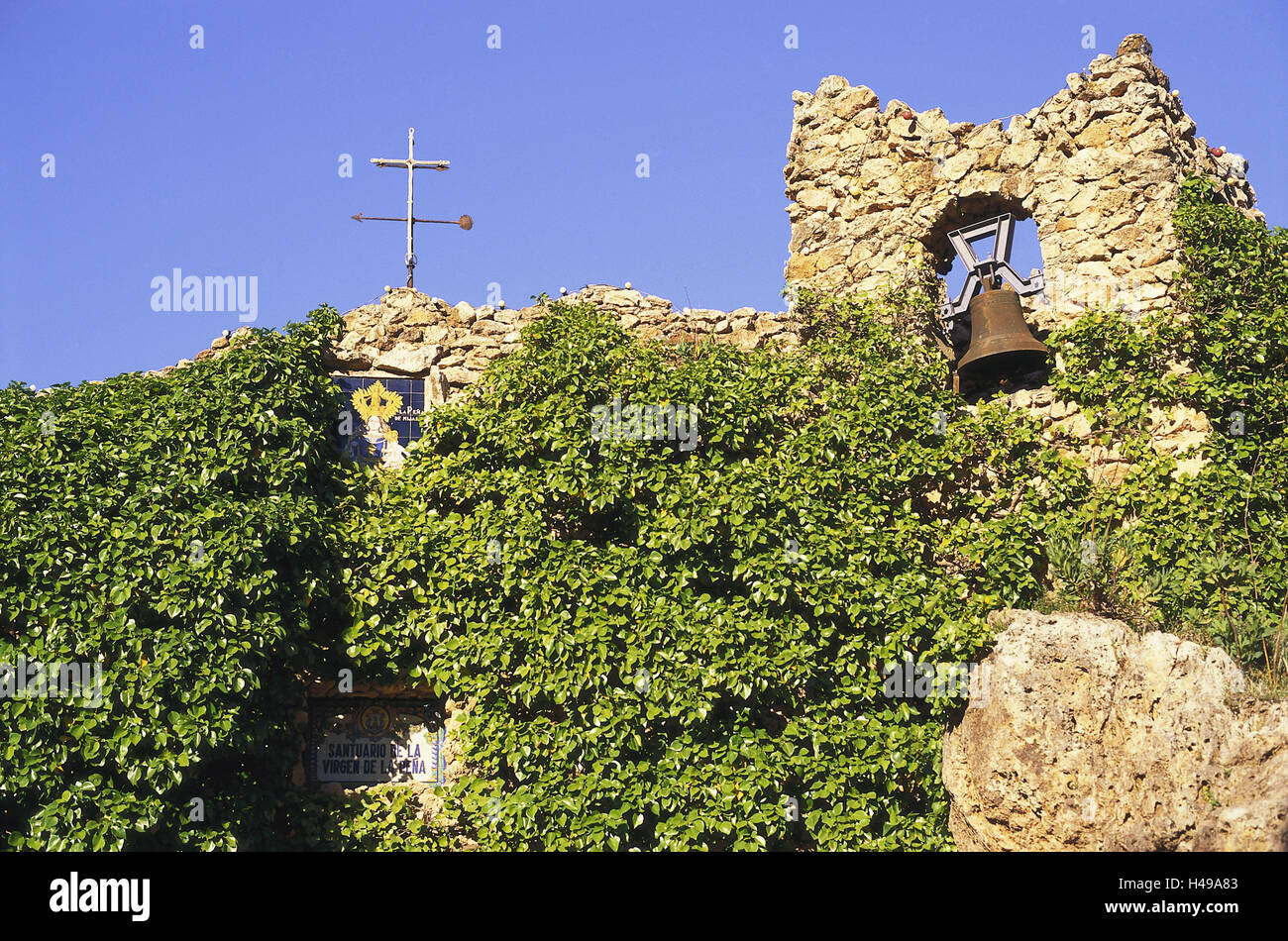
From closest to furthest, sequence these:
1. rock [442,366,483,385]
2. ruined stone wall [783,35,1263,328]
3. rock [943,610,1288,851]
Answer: rock [943,610,1288,851]
ruined stone wall [783,35,1263,328]
rock [442,366,483,385]

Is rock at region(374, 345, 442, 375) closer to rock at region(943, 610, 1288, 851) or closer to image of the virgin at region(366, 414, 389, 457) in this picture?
image of the virgin at region(366, 414, 389, 457)

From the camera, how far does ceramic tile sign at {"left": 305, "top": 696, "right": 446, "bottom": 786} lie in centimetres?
1057

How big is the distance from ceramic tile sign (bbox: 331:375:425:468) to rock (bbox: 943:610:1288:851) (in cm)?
568

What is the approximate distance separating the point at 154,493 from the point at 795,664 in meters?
5.41

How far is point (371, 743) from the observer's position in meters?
10.6

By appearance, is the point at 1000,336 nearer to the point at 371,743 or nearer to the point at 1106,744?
the point at 1106,744

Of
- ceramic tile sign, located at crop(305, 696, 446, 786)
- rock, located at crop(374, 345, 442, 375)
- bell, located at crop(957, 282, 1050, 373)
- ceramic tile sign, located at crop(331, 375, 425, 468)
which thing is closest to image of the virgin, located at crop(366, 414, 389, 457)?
ceramic tile sign, located at crop(331, 375, 425, 468)

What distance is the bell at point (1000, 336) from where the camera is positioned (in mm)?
11297

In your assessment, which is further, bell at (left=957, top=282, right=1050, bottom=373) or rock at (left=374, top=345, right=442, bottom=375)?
rock at (left=374, top=345, right=442, bottom=375)

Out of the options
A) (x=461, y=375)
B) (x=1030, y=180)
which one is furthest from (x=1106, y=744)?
(x=461, y=375)

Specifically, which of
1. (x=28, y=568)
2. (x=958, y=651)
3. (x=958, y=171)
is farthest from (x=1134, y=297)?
(x=28, y=568)

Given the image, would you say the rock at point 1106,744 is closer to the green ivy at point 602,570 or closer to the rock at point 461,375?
the green ivy at point 602,570

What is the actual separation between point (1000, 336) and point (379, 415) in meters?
5.92

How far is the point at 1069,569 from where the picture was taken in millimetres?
10055
